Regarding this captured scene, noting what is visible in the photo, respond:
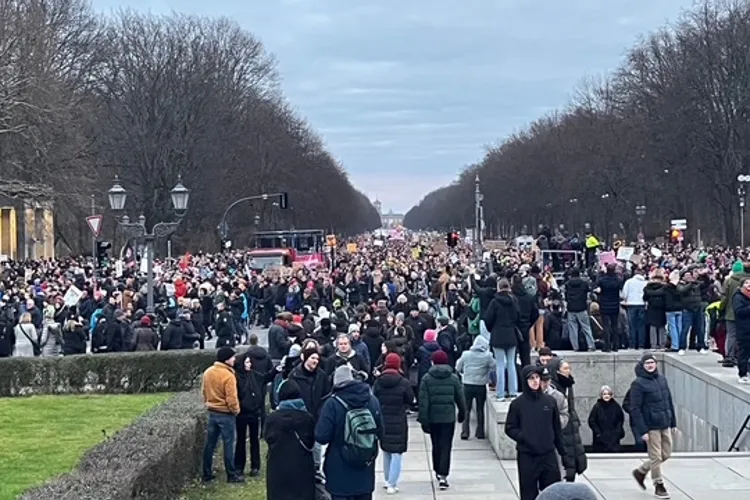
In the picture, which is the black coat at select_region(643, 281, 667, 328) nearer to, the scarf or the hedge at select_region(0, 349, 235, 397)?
the hedge at select_region(0, 349, 235, 397)

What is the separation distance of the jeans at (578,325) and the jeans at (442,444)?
8436mm

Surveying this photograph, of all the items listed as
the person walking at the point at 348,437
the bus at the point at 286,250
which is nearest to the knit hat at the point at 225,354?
the person walking at the point at 348,437

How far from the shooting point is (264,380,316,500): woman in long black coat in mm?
10062

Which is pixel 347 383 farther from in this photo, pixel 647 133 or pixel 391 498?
pixel 647 133

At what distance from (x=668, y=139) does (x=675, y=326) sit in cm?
4653

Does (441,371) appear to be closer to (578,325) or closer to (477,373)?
(477,373)

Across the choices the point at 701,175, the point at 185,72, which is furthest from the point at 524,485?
the point at 185,72

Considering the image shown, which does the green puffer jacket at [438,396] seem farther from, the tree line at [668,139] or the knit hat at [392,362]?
the tree line at [668,139]

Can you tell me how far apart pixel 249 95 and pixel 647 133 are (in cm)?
2944

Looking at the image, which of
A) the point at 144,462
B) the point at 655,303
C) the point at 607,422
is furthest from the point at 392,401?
the point at 655,303

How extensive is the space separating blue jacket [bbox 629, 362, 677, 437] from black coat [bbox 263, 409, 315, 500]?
4206 mm

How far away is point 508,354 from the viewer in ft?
53.8

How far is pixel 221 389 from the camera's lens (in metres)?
13.3

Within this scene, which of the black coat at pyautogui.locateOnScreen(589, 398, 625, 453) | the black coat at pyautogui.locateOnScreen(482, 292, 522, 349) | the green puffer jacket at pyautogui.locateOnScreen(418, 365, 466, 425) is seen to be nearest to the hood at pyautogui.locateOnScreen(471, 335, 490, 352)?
the black coat at pyautogui.locateOnScreen(482, 292, 522, 349)
